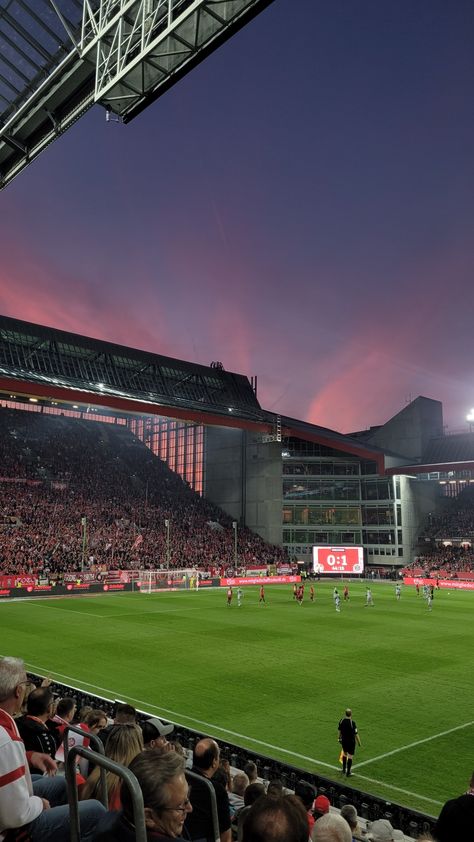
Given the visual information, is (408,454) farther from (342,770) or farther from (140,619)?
(342,770)

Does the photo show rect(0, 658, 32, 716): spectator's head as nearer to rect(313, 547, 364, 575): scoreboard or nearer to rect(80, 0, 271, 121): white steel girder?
rect(80, 0, 271, 121): white steel girder

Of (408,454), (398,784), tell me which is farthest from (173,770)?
(408,454)

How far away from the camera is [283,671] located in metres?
21.7

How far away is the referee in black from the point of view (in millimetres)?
12531

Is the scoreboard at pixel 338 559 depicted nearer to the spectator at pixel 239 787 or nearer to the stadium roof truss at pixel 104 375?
the stadium roof truss at pixel 104 375

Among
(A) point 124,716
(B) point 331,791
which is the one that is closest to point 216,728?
(B) point 331,791

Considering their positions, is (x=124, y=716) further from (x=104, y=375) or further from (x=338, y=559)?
(x=104, y=375)

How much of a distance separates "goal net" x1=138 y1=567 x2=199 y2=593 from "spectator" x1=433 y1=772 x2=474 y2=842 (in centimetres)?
5256

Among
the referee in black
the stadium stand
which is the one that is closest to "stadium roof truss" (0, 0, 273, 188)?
the stadium stand

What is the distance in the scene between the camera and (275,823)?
8.94ft

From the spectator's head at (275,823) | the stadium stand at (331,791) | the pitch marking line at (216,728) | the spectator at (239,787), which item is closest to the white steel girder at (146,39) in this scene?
the spectator's head at (275,823)

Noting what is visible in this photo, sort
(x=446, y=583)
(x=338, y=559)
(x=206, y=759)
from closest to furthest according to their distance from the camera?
1. (x=206, y=759)
2. (x=338, y=559)
3. (x=446, y=583)

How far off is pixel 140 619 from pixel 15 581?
55.6ft

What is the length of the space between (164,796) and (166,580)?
55.0 meters
